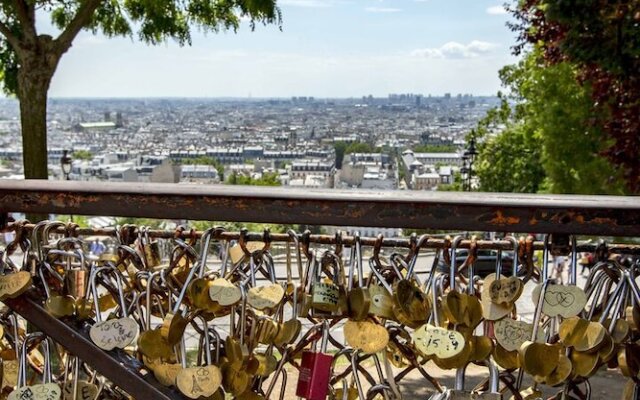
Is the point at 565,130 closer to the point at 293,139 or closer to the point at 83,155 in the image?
the point at 293,139

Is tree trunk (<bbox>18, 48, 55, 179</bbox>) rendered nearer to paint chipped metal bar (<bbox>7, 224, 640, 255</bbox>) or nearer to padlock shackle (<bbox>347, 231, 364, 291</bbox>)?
paint chipped metal bar (<bbox>7, 224, 640, 255</bbox>)

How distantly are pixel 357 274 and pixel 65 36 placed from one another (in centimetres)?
841

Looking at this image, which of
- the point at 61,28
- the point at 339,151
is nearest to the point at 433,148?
the point at 339,151

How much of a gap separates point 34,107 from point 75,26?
3.56ft

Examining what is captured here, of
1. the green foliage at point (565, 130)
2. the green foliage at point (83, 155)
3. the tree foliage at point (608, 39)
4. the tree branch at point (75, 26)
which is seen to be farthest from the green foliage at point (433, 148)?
the tree branch at point (75, 26)

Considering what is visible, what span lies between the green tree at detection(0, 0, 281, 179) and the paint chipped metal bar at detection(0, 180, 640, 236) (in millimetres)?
7674

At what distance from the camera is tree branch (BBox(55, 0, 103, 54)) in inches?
358

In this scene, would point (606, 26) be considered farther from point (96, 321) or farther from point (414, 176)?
point (414, 176)

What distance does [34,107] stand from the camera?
8.97 meters

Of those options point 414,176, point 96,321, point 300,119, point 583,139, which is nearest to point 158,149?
point 300,119

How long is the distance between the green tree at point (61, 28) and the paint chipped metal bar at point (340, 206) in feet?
25.2

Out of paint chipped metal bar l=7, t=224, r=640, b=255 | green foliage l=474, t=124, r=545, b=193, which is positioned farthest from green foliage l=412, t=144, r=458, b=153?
paint chipped metal bar l=7, t=224, r=640, b=255

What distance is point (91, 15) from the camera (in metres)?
9.88

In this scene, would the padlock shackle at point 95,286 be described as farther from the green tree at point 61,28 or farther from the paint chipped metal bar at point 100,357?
the green tree at point 61,28
